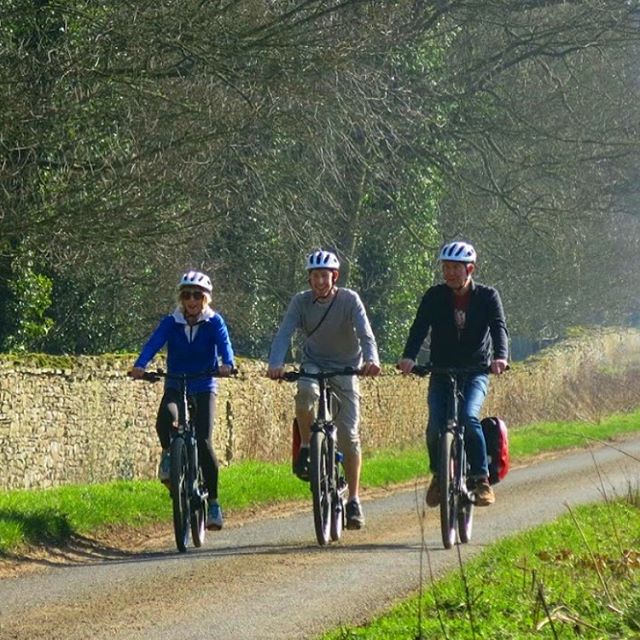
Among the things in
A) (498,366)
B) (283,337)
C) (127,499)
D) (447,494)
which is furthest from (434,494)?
(127,499)

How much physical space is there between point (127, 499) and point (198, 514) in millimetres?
2115

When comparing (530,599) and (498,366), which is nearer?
(530,599)

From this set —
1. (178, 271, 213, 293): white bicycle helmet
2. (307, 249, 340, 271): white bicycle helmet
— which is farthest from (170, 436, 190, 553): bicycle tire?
(307, 249, 340, 271): white bicycle helmet

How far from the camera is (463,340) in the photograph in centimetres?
1245

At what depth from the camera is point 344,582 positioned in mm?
10102

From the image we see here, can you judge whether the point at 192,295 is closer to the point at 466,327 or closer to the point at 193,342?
the point at 193,342

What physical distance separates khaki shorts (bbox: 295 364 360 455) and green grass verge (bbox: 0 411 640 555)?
1.53m

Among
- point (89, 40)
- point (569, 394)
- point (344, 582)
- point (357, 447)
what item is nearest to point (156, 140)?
point (89, 40)

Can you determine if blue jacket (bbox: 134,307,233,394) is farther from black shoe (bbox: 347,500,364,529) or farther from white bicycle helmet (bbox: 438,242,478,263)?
white bicycle helmet (bbox: 438,242,478,263)

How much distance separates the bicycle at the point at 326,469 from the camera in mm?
12203

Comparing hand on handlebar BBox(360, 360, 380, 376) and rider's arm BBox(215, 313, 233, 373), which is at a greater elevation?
rider's arm BBox(215, 313, 233, 373)

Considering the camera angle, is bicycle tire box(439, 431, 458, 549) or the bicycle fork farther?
the bicycle fork

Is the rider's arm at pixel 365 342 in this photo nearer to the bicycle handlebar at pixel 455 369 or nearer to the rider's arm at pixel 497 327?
the bicycle handlebar at pixel 455 369

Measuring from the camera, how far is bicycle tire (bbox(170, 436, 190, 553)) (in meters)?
11.9
